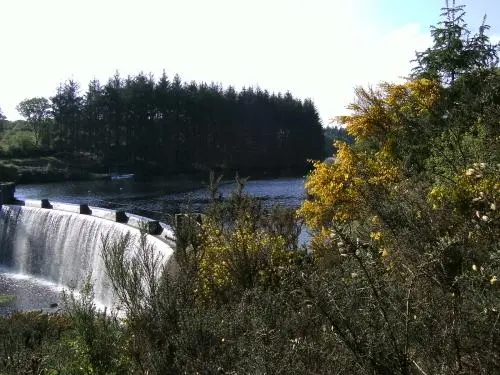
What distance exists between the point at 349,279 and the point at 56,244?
67.8 feet

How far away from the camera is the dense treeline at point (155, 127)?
75812 millimetres

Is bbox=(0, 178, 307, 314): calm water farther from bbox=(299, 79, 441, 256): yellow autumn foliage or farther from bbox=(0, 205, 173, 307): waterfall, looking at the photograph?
bbox=(299, 79, 441, 256): yellow autumn foliage

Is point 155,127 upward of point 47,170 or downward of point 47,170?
upward

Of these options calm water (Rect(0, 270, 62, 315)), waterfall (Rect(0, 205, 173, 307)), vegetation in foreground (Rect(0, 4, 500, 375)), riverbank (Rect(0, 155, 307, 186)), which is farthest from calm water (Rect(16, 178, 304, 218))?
vegetation in foreground (Rect(0, 4, 500, 375))

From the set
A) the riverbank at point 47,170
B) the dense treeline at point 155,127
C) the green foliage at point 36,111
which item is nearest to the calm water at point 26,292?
the riverbank at point 47,170

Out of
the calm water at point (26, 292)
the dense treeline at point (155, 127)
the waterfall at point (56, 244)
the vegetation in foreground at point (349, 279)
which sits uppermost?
the dense treeline at point (155, 127)

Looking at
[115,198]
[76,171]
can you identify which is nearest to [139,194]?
[115,198]

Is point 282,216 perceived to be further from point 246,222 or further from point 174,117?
point 174,117

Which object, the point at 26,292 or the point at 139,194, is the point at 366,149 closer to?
the point at 26,292

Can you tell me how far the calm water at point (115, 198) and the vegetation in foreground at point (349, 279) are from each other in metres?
8.09

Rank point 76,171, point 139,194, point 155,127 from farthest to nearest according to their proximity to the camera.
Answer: point 155,127
point 76,171
point 139,194

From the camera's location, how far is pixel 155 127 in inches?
3022

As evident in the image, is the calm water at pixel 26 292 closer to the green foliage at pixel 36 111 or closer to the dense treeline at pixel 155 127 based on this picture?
the dense treeline at pixel 155 127

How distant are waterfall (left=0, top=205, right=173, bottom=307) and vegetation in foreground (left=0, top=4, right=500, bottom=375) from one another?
22.8 ft
